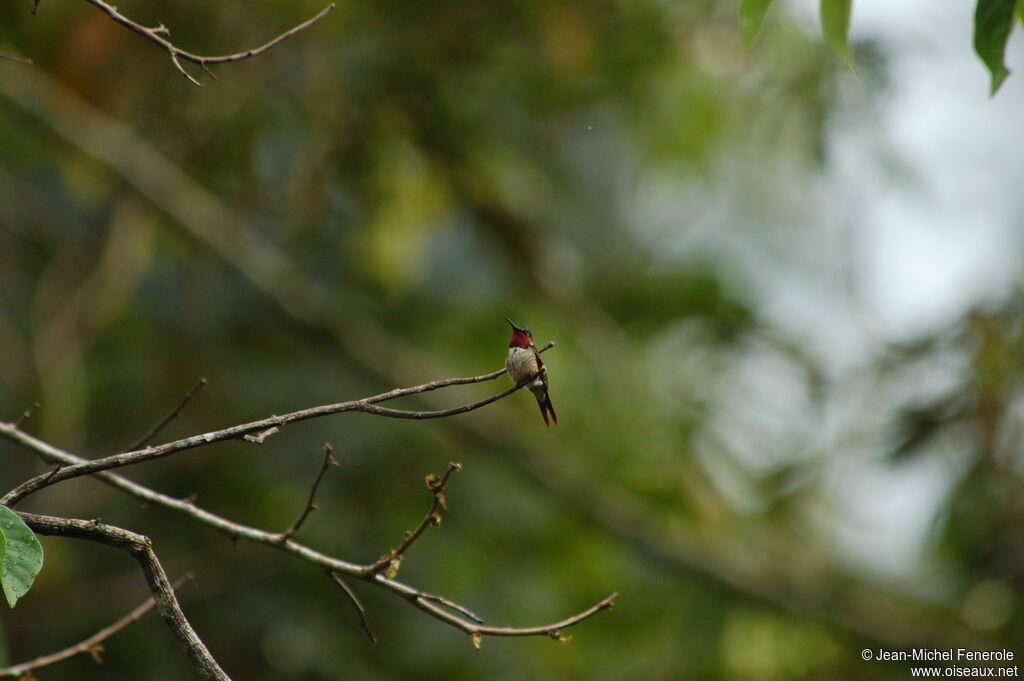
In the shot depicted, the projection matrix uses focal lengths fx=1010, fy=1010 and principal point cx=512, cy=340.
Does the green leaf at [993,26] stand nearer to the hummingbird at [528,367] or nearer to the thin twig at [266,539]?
the hummingbird at [528,367]

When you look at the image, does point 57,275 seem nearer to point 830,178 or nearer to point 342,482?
point 342,482

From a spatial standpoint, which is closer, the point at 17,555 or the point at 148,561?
the point at 17,555

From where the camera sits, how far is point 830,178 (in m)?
7.63

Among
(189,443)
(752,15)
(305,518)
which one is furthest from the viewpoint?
(752,15)

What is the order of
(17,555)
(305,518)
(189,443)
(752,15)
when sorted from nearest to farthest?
(17,555) → (189,443) → (305,518) → (752,15)

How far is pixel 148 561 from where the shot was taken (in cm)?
195

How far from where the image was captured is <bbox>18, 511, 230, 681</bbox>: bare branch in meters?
1.91

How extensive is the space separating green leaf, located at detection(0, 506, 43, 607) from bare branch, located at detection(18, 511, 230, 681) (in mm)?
149

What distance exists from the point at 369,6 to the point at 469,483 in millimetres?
4184

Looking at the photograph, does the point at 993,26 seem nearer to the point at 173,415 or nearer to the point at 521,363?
the point at 521,363

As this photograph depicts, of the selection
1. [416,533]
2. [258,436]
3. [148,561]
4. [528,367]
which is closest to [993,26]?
[528,367]

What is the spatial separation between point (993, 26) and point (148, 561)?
2.08m

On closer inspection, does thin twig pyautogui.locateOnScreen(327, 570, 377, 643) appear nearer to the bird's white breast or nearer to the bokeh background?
the bird's white breast

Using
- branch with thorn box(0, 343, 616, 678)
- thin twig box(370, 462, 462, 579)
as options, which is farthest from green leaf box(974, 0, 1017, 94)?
thin twig box(370, 462, 462, 579)
